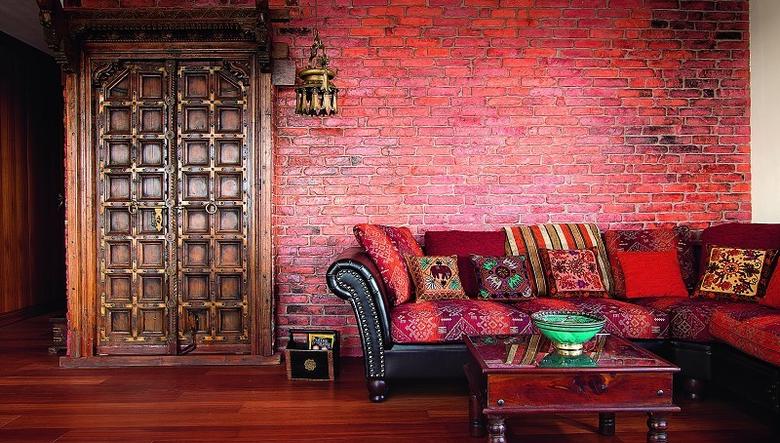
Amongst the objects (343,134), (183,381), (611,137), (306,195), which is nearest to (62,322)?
(183,381)

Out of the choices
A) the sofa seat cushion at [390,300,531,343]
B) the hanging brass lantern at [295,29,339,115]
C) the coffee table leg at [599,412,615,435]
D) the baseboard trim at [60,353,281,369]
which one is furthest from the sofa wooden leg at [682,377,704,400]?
the hanging brass lantern at [295,29,339,115]

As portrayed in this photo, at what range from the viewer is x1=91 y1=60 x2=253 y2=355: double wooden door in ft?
13.9

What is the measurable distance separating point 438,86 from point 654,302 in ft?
7.00

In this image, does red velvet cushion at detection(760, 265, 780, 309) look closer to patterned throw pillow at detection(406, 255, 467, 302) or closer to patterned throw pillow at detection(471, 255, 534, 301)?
patterned throw pillow at detection(471, 255, 534, 301)

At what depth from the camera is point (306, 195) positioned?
4.41 metres

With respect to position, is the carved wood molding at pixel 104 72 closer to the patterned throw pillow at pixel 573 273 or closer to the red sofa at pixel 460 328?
the red sofa at pixel 460 328

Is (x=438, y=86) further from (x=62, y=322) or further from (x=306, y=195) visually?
(x=62, y=322)

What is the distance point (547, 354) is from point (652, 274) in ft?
5.78

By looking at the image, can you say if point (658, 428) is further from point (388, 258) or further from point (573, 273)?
point (388, 258)

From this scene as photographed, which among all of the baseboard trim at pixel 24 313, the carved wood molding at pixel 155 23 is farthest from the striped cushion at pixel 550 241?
the baseboard trim at pixel 24 313

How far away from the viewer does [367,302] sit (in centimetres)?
328

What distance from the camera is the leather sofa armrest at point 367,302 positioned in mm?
3268

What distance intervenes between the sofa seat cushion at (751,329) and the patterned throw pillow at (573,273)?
2.50ft

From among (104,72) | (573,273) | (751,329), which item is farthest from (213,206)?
(751,329)
